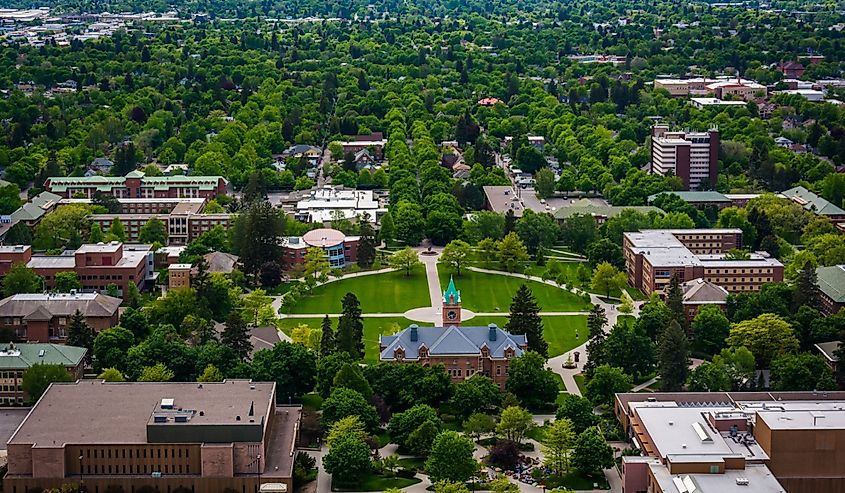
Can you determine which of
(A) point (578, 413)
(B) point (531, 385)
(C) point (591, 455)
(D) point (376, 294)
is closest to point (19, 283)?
(D) point (376, 294)

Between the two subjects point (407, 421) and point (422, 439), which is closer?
point (422, 439)

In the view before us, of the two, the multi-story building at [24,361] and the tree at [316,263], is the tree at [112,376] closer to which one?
the multi-story building at [24,361]

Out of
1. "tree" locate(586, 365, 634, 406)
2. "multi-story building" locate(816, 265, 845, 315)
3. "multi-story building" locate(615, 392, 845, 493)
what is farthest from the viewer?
"multi-story building" locate(816, 265, 845, 315)

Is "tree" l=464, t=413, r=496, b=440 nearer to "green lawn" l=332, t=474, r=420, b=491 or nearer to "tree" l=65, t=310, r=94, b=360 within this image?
"green lawn" l=332, t=474, r=420, b=491

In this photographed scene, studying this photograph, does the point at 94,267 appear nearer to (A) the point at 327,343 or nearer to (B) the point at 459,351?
(A) the point at 327,343

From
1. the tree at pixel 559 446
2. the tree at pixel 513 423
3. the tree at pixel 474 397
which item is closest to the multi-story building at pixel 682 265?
the tree at pixel 474 397

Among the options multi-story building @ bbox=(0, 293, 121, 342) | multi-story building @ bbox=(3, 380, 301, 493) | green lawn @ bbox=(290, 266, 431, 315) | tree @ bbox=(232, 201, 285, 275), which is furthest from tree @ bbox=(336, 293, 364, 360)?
tree @ bbox=(232, 201, 285, 275)

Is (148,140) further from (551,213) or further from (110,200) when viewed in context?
(551,213)
